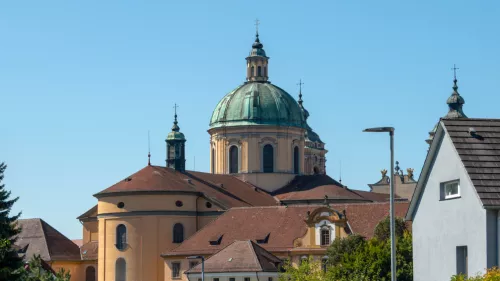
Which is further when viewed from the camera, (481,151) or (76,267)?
(76,267)

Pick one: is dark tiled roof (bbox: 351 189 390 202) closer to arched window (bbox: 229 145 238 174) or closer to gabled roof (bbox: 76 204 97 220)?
arched window (bbox: 229 145 238 174)

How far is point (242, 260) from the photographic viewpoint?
86750 mm

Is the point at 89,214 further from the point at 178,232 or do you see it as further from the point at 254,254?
the point at 254,254

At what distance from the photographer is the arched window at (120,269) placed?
328 ft

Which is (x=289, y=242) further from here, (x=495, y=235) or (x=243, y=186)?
(x=495, y=235)

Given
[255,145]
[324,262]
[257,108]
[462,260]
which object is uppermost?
[257,108]

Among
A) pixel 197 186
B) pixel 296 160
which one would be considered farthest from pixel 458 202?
pixel 296 160

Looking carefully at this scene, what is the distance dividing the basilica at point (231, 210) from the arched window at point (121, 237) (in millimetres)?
79

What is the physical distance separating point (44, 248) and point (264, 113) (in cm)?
2259

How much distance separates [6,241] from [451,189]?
21232 millimetres

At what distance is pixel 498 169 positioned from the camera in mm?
26734

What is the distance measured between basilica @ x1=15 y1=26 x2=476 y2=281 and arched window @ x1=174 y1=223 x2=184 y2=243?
8 cm

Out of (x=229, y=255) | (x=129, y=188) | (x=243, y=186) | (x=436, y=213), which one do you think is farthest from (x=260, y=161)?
(x=436, y=213)

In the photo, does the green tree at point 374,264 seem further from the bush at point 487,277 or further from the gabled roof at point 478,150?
the bush at point 487,277
